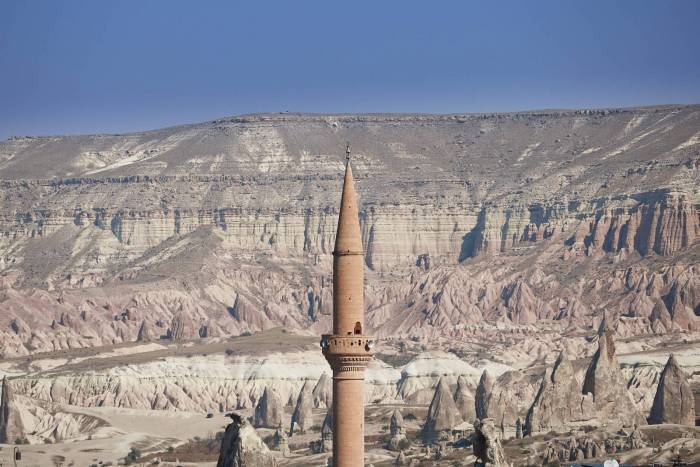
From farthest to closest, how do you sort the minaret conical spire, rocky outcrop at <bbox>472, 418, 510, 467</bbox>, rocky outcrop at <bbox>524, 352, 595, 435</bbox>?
rocky outcrop at <bbox>524, 352, 595, 435</bbox>
the minaret conical spire
rocky outcrop at <bbox>472, 418, 510, 467</bbox>

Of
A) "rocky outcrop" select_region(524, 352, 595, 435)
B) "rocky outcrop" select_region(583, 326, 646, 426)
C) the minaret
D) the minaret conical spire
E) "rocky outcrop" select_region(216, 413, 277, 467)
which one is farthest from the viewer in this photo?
"rocky outcrop" select_region(583, 326, 646, 426)

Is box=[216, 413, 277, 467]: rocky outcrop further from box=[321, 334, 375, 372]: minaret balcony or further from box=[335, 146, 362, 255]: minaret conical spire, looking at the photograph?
box=[335, 146, 362, 255]: minaret conical spire

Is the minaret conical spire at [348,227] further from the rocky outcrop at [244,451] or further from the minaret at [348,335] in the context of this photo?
the rocky outcrop at [244,451]

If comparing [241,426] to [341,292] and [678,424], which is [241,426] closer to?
[341,292]

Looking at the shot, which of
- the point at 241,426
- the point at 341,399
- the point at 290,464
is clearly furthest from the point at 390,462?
the point at 241,426

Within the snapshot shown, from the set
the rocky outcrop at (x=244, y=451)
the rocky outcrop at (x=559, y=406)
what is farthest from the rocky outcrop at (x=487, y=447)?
the rocky outcrop at (x=559, y=406)

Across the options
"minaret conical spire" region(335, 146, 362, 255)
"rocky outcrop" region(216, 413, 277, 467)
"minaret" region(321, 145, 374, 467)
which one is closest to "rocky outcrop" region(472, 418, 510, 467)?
"rocky outcrop" region(216, 413, 277, 467)
